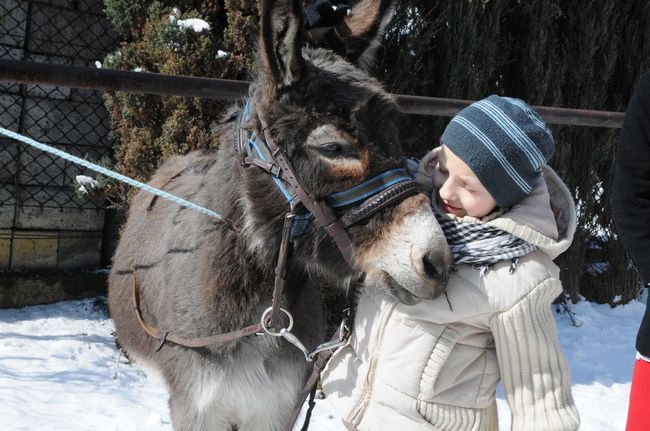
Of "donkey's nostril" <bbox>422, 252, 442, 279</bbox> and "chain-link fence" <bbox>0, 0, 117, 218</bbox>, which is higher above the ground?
"donkey's nostril" <bbox>422, 252, 442, 279</bbox>

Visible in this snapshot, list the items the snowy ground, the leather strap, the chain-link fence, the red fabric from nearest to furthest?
the leather strap < the red fabric < the snowy ground < the chain-link fence

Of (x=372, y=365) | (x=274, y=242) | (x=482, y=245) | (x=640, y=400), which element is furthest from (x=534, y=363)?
(x=274, y=242)

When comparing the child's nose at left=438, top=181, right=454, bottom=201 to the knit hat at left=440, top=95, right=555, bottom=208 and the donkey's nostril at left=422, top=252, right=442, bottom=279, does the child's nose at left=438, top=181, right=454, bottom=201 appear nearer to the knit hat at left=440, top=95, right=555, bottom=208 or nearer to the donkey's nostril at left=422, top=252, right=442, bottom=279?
the knit hat at left=440, top=95, right=555, bottom=208

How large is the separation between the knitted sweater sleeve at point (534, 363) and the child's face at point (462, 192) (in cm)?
28

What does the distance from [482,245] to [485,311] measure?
7.4 inches

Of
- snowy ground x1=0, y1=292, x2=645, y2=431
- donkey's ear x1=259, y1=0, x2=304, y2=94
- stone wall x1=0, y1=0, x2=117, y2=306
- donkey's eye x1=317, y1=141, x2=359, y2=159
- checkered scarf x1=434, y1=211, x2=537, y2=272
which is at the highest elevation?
donkey's ear x1=259, y1=0, x2=304, y2=94

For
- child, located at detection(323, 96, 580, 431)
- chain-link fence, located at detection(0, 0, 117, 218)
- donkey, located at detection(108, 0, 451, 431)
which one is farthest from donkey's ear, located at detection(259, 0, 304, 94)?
chain-link fence, located at detection(0, 0, 117, 218)

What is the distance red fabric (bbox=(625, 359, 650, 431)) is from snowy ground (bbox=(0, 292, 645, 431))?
1.92m

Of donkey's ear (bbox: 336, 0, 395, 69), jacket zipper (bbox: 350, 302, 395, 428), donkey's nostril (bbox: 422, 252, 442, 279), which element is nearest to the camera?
donkey's nostril (bbox: 422, 252, 442, 279)

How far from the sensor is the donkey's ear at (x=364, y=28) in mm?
2260

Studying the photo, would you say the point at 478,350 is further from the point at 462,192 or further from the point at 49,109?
the point at 49,109

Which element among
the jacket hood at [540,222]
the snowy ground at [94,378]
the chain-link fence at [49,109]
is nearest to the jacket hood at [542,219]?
the jacket hood at [540,222]

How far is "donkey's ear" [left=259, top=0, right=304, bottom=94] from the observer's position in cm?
176

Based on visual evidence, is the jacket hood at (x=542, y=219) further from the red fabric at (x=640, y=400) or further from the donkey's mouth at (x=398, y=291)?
the red fabric at (x=640, y=400)
